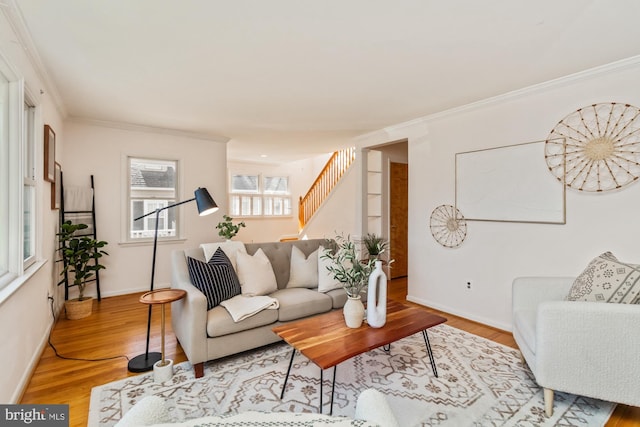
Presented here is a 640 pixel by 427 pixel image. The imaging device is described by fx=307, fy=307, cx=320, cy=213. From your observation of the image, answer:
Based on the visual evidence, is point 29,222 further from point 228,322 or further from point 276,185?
point 276,185

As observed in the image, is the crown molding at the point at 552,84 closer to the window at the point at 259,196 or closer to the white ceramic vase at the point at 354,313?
the white ceramic vase at the point at 354,313

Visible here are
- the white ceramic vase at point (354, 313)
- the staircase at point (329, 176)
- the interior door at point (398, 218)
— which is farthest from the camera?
the staircase at point (329, 176)

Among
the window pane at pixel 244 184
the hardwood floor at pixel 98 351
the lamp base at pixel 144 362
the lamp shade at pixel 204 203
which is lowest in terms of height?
the hardwood floor at pixel 98 351

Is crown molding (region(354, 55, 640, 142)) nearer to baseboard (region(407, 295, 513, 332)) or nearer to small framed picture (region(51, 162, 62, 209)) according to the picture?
baseboard (region(407, 295, 513, 332))

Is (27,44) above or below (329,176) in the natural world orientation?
above

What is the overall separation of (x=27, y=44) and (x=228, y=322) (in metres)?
2.46

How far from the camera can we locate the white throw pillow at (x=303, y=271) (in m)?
3.12

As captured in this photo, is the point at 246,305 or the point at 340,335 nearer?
the point at 340,335

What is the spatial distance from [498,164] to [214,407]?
11.0ft

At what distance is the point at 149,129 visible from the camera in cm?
452

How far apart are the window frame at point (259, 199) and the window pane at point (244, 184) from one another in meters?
0.03

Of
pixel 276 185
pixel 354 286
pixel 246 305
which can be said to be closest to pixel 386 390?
pixel 354 286

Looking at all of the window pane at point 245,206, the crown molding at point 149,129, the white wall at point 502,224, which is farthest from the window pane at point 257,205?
the white wall at point 502,224

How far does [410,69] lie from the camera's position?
258cm
